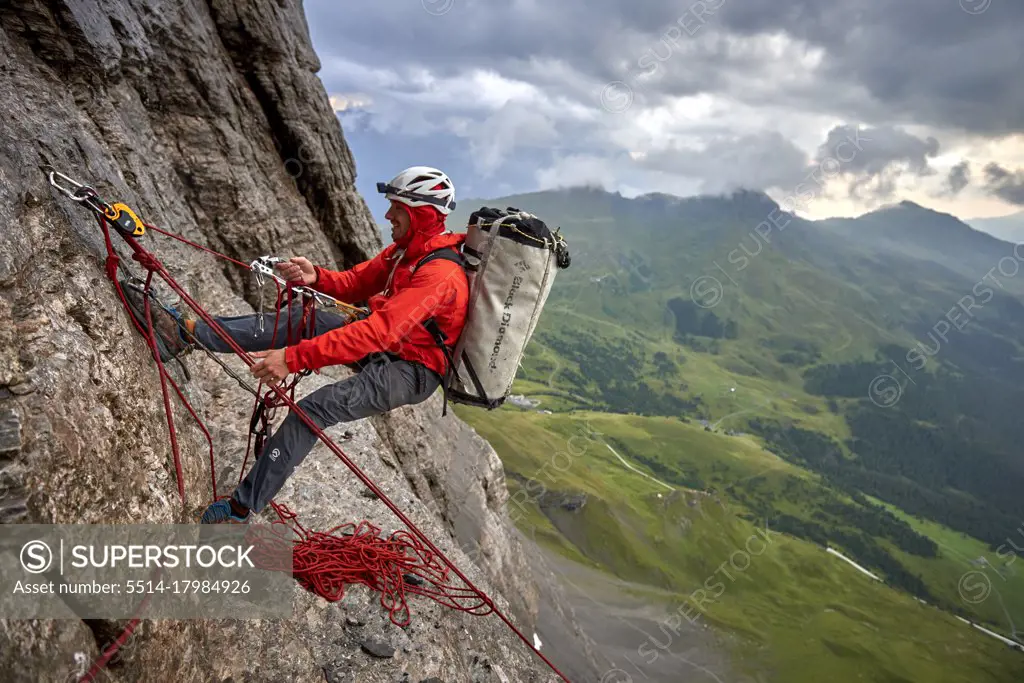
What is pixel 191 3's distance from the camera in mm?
17203

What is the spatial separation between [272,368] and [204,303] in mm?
8639

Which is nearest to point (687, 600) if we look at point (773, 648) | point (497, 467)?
point (773, 648)

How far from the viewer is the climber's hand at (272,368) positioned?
8.16m

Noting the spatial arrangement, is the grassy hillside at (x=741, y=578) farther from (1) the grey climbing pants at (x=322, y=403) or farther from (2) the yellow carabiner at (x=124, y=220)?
(2) the yellow carabiner at (x=124, y=220)

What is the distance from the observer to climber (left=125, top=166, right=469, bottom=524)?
862cm

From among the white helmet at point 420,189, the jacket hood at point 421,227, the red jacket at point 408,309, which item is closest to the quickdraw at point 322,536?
the red jacket at point 408,309

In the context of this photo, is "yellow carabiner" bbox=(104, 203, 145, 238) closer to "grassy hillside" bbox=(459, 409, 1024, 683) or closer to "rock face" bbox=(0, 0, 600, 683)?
"rock face" bbox=(0, 0, 600, 683)

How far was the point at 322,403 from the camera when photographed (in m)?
9.27

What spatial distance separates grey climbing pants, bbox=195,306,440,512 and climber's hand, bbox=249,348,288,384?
33.5 inches

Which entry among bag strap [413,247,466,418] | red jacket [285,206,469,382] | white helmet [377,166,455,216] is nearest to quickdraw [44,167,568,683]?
red jacket [285,206,469,382]

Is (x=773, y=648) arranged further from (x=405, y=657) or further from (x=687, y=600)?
(x=405, y=657)

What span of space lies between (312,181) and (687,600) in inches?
5131

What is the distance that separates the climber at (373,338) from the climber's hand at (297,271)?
0.02 meters

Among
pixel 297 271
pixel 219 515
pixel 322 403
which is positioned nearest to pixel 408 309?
pixel 322 403
